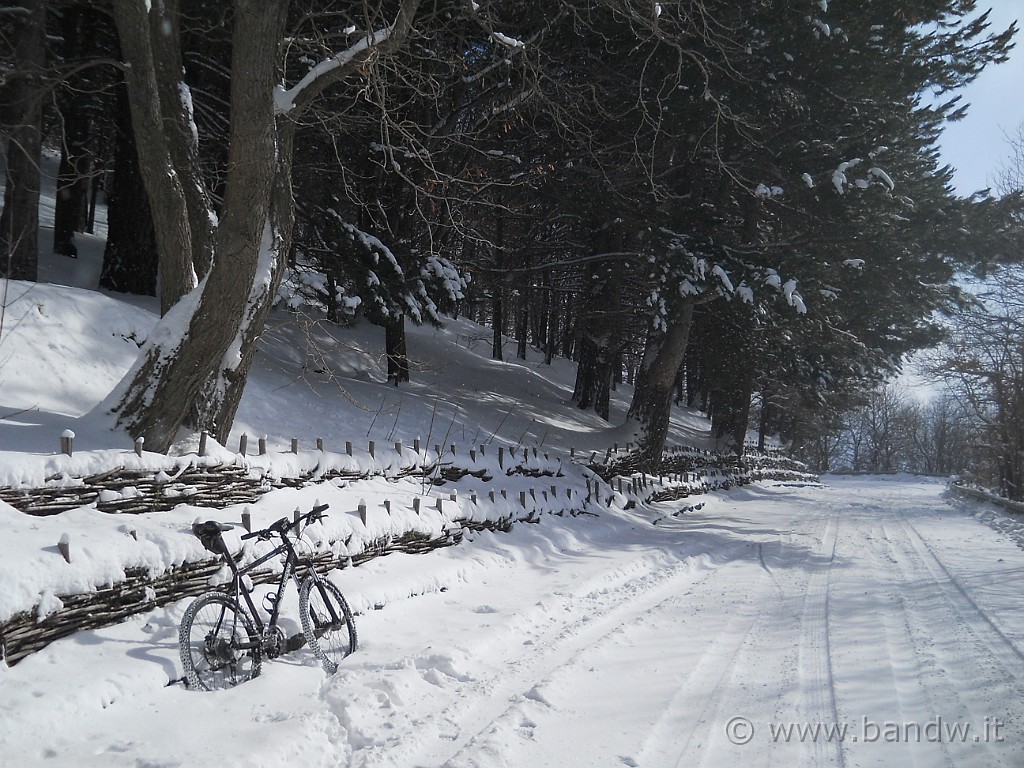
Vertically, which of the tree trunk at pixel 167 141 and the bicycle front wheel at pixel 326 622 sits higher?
the tree trunk at pixel 167 141

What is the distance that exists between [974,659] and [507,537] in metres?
5.21

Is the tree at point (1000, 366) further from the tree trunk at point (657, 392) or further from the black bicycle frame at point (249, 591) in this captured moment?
the black bicycle frame at point (249, 591)

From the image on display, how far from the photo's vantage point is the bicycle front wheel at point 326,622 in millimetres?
4980

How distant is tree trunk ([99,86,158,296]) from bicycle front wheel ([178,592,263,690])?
31.4 feet

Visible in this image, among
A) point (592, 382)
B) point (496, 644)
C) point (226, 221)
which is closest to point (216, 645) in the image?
point (496, 644)

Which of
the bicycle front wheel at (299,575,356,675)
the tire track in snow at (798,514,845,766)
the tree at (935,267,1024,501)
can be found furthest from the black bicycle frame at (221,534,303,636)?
the tree at (935,267,1024,501)

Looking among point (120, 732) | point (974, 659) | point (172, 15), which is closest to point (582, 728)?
point (120, 732)

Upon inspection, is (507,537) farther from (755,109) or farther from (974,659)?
(755,109)

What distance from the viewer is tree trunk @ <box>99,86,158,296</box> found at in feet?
40.0

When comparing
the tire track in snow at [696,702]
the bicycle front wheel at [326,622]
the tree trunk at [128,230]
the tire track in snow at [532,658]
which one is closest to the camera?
the tire track in snow at [532,658]

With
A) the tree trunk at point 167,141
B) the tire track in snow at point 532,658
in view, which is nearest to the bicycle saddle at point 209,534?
the tire track in snow at point 532,658

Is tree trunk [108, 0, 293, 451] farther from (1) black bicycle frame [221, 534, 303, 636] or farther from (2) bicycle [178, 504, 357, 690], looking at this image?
(2) bicycle [178, 504, 357, 690]

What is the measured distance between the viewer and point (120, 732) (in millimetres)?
3754

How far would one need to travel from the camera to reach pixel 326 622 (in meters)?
5.14
